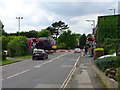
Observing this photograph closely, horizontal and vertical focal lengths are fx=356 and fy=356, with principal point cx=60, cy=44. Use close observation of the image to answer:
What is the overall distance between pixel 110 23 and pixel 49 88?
43.2m

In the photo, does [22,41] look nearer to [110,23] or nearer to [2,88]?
[110,23]

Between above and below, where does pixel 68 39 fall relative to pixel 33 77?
above

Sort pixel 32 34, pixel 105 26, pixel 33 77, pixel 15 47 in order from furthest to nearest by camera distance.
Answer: pixel 32 34
pixel 15 47
pixel 105 26
pixel 33 77

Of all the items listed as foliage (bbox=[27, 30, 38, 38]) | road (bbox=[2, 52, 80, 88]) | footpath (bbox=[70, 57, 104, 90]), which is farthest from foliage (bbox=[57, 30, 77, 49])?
footpath (bbox=[70, 57, 104, 90])

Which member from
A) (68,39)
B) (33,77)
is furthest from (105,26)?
(68,39)

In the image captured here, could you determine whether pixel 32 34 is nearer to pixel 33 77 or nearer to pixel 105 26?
pixel 105 26

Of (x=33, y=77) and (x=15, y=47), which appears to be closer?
(x=33, y=77)

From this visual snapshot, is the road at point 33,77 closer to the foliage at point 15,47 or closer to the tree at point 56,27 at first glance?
the foliage at point 15,47

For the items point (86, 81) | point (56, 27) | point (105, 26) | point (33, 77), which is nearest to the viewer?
point (86, 81)

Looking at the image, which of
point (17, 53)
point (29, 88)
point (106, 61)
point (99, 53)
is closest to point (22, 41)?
point (17, 53)

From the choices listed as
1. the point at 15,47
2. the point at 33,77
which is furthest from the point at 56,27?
the point at 33,77

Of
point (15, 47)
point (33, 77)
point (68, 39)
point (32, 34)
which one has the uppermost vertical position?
point (32, 34)

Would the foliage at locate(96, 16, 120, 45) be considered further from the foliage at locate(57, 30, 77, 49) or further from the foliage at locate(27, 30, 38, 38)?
the foliage at locate(27, 30, 38, 38)

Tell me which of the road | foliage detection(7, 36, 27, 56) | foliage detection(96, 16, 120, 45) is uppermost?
foliage detection(96, 16, 120, 45)
